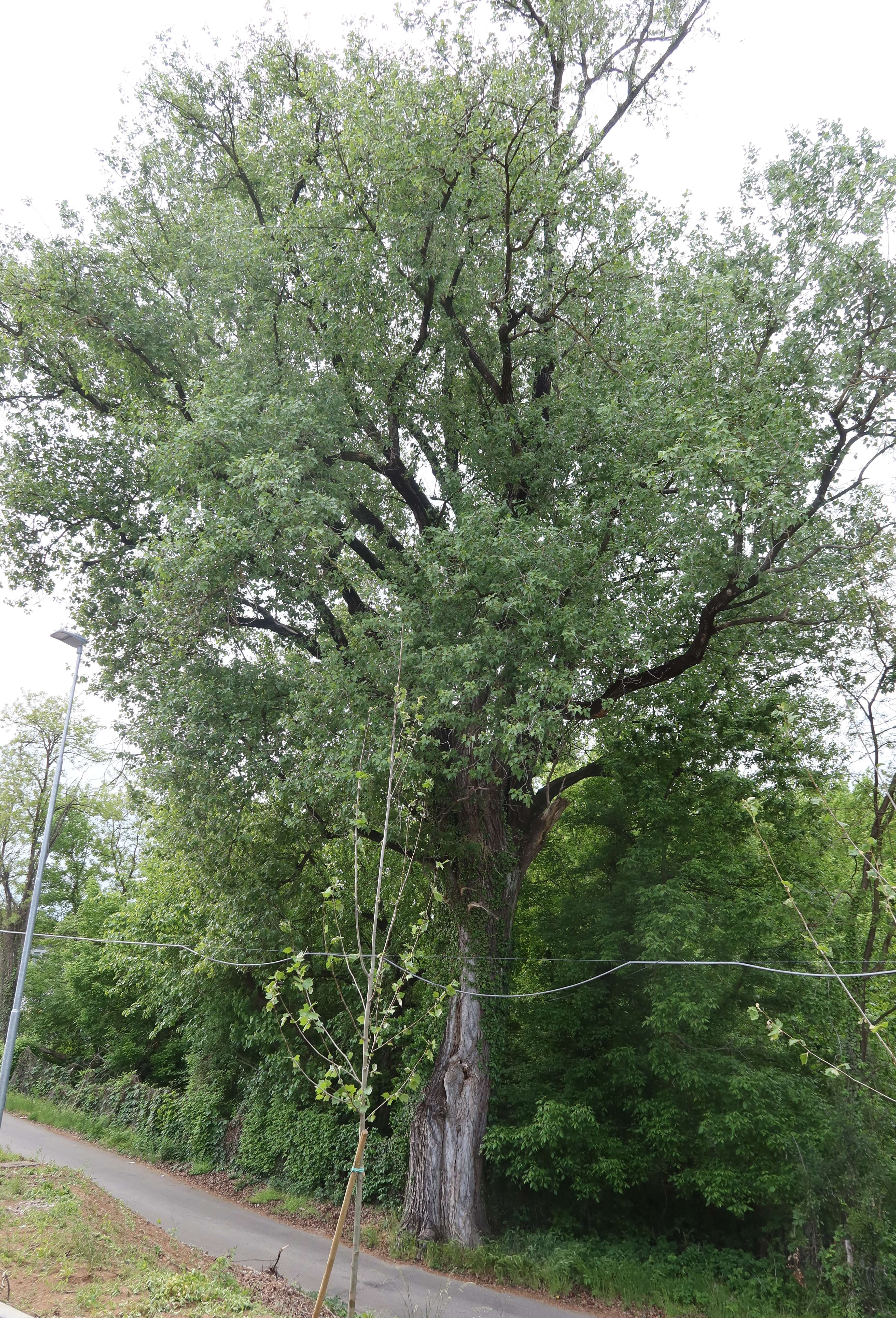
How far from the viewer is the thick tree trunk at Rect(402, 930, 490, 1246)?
417 inches

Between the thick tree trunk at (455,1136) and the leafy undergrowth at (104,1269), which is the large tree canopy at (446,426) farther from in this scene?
the leafy undergrowth at (104,1269)

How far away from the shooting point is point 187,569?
28.5ft

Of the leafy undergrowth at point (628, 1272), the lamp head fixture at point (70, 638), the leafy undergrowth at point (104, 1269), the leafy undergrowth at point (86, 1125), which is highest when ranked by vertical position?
the lamp head fixture at point (70, 638)

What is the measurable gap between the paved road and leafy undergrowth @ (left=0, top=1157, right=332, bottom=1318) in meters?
1.17

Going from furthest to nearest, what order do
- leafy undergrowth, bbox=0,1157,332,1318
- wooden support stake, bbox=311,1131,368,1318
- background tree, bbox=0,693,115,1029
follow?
background tree, bbox=0,693,115,1029
leafy undergrowth, bbox=0,1157,332,1318
wooden support stake, bbox=311,1131,368,1318

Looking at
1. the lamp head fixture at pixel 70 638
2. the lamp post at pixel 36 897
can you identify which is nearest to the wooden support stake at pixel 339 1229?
the lamp post at pixel 36 897

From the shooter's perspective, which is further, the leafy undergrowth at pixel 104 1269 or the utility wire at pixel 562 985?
the utility wire at pixel 562 985

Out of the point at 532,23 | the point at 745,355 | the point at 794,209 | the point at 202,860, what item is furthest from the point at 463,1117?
the point at 532,23

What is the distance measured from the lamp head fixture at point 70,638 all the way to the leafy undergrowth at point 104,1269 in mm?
6306

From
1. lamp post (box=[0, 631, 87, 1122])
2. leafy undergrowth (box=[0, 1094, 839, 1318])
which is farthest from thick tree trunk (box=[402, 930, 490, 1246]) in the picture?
lamp post (box=[0, 631, 87, 1122])

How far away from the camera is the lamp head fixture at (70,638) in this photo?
1074 cm

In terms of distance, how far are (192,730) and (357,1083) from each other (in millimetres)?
5960

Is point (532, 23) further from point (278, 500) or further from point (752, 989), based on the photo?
point (752, 989)

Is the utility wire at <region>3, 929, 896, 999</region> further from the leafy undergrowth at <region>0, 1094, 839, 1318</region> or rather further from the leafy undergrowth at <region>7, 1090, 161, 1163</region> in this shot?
the leafy undergrowth at <region>7, 1090, 161, 1163</region>
